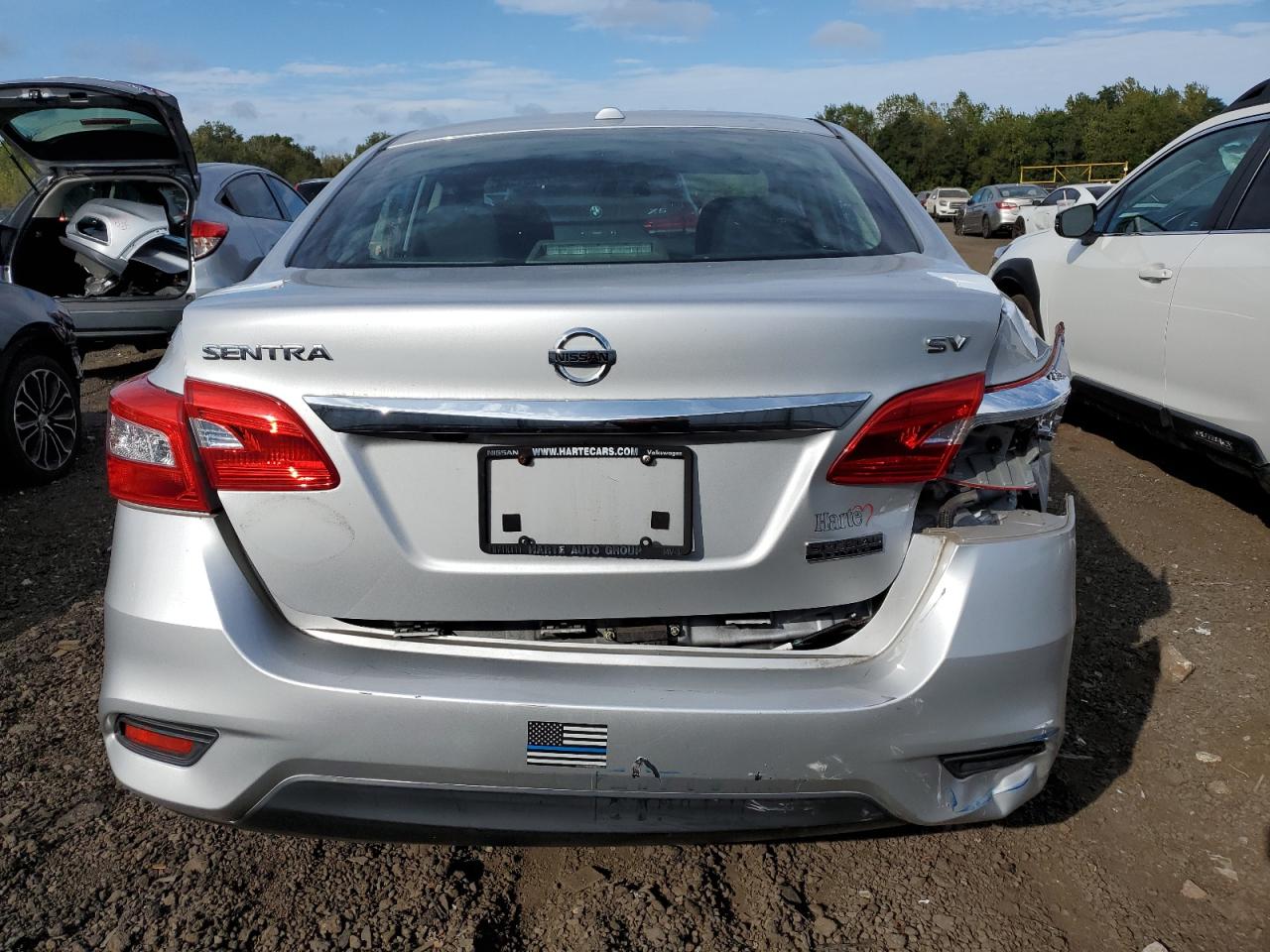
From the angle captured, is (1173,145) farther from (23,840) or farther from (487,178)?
(23,840)

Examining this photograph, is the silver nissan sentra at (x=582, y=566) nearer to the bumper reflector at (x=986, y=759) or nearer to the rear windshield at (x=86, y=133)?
the bumper reflector at (x=986, y=759)

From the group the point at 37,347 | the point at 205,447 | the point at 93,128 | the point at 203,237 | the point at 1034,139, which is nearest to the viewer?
the point at 205,447

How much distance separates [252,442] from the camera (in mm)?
1881

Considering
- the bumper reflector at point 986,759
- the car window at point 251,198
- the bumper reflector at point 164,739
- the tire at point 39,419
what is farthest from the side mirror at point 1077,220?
the car window at point 251,198

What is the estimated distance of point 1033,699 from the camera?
1947 mm

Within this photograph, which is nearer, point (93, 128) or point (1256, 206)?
point (1256, 206)

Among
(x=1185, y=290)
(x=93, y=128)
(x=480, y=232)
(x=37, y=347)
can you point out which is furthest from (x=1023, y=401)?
(x=93, y=128)

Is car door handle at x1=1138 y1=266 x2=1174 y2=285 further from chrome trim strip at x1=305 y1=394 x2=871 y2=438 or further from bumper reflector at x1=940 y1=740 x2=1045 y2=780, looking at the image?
chrome trim strip at x1=305 y1=394 x2=871 y2=438

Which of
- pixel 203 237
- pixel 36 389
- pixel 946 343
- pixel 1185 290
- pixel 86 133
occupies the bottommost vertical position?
pixel 36 389

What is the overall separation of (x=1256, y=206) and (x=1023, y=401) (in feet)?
10.2

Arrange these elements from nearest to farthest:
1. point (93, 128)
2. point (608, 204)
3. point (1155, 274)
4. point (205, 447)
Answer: point (205, 447), point (608, 204), point (1155, 274), point (93, 128)

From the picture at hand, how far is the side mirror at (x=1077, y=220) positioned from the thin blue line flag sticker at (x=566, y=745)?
4.38m

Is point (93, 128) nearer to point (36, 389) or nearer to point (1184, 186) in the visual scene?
point (36, 389)

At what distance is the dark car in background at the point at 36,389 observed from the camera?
5.40 metres
